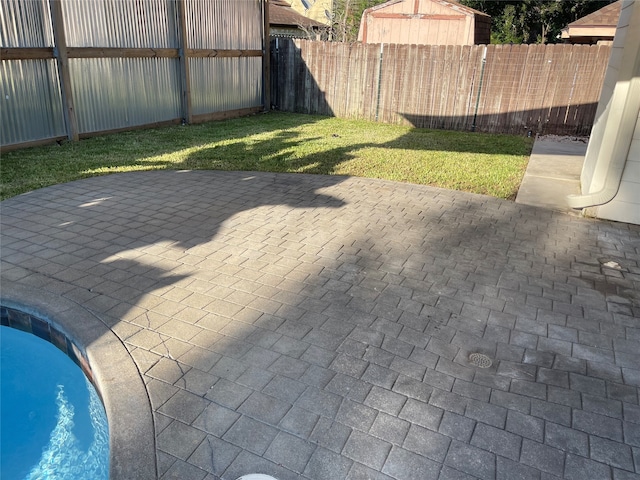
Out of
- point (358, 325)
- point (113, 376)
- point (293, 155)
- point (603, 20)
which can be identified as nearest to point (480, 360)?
point (358, 325)

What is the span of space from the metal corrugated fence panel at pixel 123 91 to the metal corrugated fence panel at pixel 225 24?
39.6 inches

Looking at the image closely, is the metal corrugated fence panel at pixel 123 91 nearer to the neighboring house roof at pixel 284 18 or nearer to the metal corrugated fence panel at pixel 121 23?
the metal corrugated fence panel at pixel 121 23

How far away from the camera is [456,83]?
11586 millimetres

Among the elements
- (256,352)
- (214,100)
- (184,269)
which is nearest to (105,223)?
(184,269)

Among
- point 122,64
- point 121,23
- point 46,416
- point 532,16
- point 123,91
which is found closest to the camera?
point 46,416

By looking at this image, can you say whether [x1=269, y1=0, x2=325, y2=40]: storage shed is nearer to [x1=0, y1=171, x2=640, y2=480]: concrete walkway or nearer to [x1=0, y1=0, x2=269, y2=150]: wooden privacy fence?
[x1=0, y1=0, x2=269, y2=150]: wooden privacy fence

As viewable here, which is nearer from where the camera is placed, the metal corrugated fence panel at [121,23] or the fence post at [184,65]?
the metal corrugated fence panel at [121,23]

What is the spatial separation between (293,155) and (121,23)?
A: 440 centimetres

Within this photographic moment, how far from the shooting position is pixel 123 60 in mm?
9508

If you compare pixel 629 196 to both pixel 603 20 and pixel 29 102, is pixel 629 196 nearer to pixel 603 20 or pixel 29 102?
pixel 29 102

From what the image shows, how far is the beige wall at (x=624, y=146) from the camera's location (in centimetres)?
518

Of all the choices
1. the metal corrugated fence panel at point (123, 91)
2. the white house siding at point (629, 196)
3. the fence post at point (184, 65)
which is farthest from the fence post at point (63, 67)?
the white house siding at point (629, 196)

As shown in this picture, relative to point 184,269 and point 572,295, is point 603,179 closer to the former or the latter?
point 572,295

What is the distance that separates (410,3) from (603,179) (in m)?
16.4
